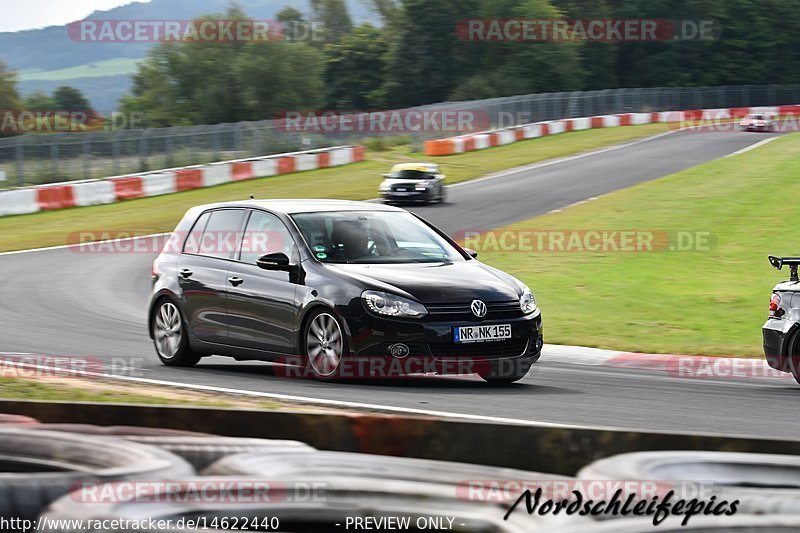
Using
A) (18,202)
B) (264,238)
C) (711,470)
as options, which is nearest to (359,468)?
(711,470)

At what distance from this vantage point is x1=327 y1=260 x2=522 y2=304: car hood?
9.80m

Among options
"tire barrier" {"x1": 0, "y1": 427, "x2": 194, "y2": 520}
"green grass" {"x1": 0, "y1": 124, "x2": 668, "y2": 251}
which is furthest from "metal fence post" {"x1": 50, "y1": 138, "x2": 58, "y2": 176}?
"tire barrier" {"x1": 0, "y1": 427, "x2": 194, "y2": 520}

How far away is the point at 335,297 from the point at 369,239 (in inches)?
38.2

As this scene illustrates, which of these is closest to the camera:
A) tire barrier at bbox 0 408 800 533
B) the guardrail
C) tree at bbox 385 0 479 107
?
tire barrier at bbox 0 408 800 533

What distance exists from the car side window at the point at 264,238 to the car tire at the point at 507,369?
2.00 m

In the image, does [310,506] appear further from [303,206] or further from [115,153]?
[115,153]

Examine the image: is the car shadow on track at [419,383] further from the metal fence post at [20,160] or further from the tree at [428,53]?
the tree at [428,53]

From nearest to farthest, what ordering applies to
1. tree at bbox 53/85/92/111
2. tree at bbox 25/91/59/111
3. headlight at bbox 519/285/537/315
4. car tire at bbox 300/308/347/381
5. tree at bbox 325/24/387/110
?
car tire at bbox 300/308/347/381
headlight at bbox 519/285/537/315
tree at bbox 25/91/59/111
tree at bbox 325/24/387/110
tree at bbox 53/85/92/111

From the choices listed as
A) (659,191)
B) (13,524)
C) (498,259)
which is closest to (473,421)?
(13,524)

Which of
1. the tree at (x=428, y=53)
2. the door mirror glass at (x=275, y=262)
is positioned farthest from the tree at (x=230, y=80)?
the door mirror glass at (x=275, y=262)

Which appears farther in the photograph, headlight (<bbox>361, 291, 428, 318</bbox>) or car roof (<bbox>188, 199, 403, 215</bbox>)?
car roof (<bbox>188, 199, 403, 215</bbox>)

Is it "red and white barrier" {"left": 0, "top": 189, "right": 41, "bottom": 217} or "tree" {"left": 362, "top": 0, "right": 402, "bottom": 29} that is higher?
"tree" {"left": 362, "top": 0, "right": 402, "bottom": 29}

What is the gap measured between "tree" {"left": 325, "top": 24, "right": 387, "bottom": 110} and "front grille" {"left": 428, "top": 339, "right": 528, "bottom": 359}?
295ft
